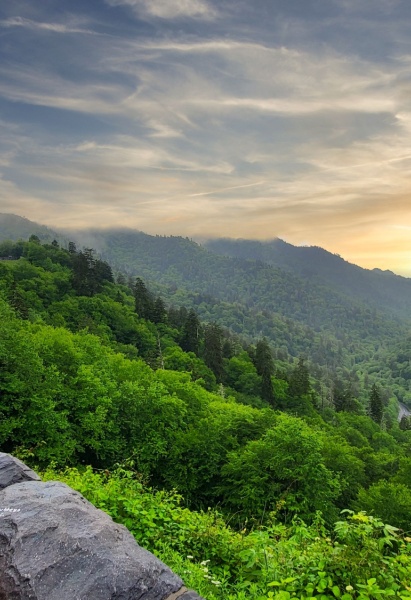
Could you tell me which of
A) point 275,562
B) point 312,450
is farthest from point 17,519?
point 312,450

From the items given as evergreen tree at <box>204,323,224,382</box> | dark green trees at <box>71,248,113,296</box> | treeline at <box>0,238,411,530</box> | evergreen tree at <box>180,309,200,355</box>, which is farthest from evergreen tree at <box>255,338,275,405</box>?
dark green trees at <box>71,248,113,296</box>

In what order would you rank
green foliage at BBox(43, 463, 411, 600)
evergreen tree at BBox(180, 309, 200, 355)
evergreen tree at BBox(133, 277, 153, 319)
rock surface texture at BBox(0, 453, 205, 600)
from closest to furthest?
rock surface texture at BBox(0, 453, 205, 600), green foliage at BBox(43, 463, 411, 600), evergreen tree at BBox(180, 309, 200, 355), evergreen tree at BBox(133, 277, 153, 319)

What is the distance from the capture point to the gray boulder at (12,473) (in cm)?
939

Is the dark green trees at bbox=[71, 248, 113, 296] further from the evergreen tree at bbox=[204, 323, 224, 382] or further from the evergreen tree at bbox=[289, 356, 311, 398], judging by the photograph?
the evergreen tree at bbox=[289, 356, 311, 398]

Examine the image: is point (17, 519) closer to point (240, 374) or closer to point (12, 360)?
point (12, 360)

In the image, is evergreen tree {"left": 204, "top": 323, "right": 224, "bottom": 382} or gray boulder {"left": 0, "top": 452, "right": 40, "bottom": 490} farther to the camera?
evergreen tree {"left": 204, "top": 323, "right": 224, "bottom": 382}

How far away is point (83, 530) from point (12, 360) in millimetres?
26808

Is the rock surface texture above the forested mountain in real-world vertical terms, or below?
above

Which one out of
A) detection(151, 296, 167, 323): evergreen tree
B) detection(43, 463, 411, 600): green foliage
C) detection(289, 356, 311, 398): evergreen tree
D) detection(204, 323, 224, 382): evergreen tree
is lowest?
detection(289, 356, 311, 398): evergreen tree

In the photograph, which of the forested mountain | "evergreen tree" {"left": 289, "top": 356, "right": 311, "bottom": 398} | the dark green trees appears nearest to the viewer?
the forested mountain

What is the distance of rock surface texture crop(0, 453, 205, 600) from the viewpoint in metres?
6.00

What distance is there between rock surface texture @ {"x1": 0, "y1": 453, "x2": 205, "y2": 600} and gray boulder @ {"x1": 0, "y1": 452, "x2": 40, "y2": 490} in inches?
80.3

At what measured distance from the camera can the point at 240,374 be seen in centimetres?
9694

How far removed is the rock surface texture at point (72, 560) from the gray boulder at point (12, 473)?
2.04m
